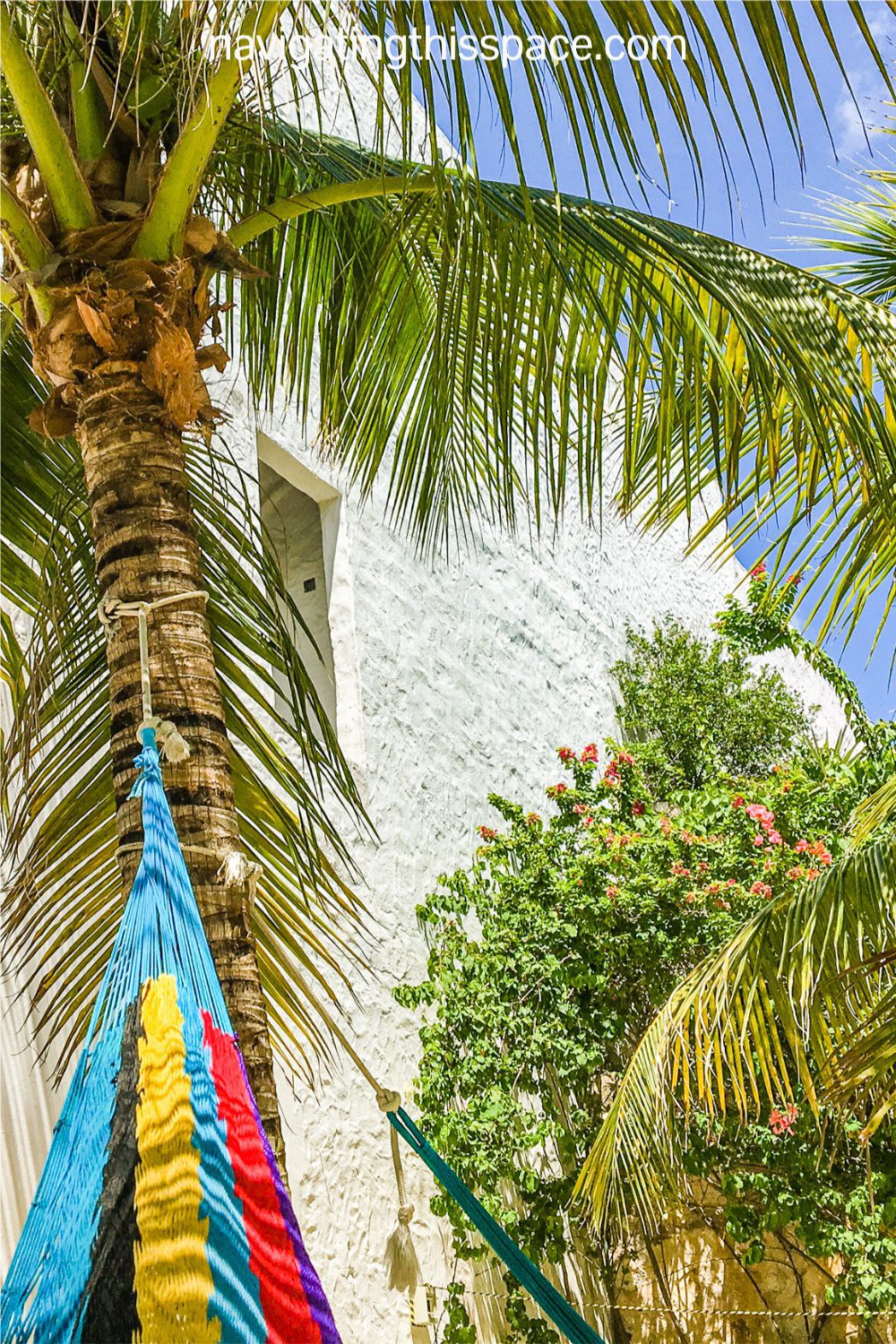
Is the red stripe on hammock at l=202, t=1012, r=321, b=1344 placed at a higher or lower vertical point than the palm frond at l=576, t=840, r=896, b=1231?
lower

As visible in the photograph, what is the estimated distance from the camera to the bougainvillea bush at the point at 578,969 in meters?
4.86

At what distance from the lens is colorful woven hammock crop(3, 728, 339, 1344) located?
4.44ft

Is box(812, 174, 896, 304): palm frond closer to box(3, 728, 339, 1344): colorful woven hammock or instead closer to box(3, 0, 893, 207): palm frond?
box(3, 0, 893, 207): palm frond

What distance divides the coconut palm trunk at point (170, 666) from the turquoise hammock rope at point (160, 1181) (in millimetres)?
83

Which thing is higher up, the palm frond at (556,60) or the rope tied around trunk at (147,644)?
the palm frond at (556,60)

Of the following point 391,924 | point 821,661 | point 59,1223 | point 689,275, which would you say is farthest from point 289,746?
point 821,661

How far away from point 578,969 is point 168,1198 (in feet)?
13.1

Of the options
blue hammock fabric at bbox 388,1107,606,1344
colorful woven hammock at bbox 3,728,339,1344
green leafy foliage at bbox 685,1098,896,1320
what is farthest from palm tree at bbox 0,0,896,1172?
green leafy foliage at bbox 685,1098,896,1320

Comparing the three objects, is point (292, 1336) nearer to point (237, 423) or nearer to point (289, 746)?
point (289, 746)

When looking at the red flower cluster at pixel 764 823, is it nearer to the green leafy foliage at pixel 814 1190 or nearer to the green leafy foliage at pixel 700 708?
the green leafy foliage at pixel 814 1190

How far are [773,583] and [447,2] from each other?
1715mm

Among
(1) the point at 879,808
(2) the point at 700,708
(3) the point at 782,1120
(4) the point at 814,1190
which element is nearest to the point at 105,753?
(1) the point at 879,808

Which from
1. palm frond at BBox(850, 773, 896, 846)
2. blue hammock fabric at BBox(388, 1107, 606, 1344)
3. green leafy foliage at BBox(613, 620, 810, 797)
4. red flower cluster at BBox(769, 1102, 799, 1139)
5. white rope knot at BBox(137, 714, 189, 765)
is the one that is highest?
green leafy foliage at BBox(613, 620, 810, 797)

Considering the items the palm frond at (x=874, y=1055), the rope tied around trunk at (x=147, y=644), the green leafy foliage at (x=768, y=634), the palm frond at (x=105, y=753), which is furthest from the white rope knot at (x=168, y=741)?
the green leafy foliage at (x=768, y=634)
